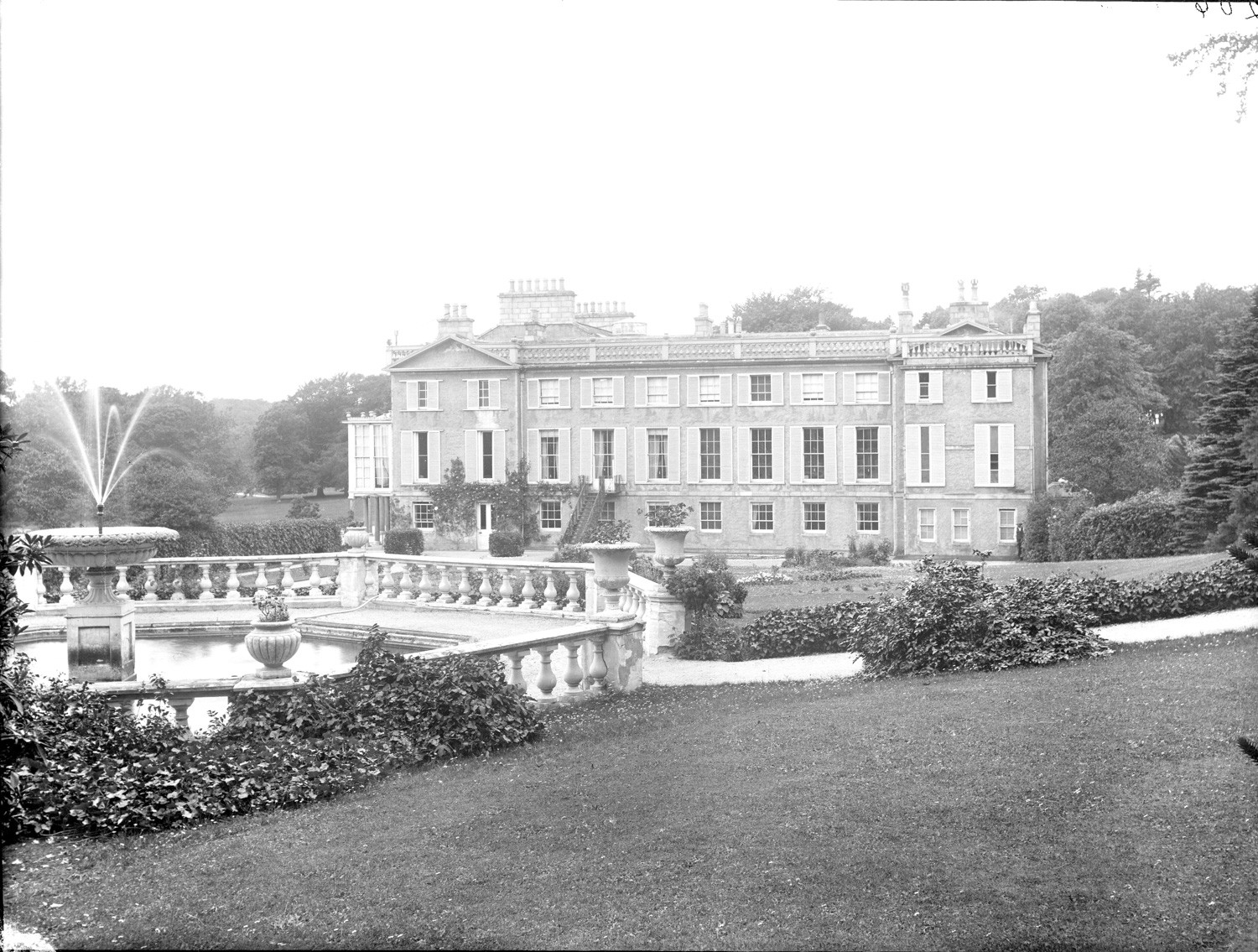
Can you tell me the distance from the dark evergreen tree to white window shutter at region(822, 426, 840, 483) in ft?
49.6

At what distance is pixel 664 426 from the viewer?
24031mm

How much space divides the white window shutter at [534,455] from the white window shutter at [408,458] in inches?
111

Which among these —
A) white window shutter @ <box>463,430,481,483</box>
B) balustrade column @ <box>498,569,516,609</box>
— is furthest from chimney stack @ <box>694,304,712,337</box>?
balustrade column @ <box>498,569,516,609</box>

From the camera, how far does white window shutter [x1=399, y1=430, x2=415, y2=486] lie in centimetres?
2480

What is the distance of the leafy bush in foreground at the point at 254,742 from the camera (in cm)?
385

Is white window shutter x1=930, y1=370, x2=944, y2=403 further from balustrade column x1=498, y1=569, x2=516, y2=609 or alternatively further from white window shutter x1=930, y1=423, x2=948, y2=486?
balustrade column x1=498, y1=569, x2=516, y2=609

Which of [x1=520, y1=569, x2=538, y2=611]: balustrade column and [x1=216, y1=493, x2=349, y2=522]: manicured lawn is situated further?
[x1=216, y1=493, x2=349, y2=522]: manicured lawn

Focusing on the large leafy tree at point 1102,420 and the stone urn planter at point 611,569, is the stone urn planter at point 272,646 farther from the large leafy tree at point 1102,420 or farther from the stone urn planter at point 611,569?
the large leafy tree at point 1102,420

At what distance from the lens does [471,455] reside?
2561cm

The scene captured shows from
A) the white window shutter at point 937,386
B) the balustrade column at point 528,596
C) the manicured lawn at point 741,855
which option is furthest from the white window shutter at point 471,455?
the manicured lawn at point 741,855

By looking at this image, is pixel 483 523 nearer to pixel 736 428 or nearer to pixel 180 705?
pixel 736 428

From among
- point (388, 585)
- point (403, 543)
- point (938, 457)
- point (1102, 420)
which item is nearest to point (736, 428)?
point (938, 457)

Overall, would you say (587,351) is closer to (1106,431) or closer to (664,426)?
(664,426)

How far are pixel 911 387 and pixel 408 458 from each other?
11.4 m
